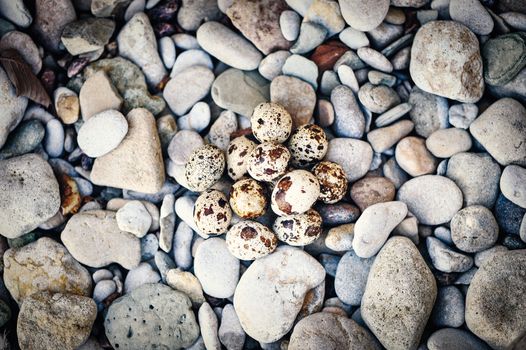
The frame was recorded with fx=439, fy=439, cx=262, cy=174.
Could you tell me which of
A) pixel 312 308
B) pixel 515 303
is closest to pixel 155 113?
pixel 312 308

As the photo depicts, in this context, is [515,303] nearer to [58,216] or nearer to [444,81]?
[444,81]

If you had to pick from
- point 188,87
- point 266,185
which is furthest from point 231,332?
point 188,87

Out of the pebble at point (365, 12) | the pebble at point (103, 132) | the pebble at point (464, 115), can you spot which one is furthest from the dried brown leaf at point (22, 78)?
the pebble at point (464, 115)

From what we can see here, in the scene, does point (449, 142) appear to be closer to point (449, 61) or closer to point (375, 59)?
point (449, 61)

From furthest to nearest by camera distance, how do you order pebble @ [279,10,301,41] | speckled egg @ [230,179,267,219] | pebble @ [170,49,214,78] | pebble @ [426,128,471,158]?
pebble @ [170,49,214,78], pebble @ [279,10,301,41], pebble @ [426,128,471,158], speckled egg @ [230,179,267,219]

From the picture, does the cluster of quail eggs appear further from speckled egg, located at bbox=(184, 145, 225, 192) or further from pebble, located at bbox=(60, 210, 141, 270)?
pebble, located at bbox=(60, 210, 141, 270)

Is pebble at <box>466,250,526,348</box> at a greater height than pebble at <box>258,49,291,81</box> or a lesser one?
lesser

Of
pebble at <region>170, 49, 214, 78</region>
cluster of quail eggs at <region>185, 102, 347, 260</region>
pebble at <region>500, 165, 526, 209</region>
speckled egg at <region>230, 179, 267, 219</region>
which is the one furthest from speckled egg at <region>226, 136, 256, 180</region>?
pebble at <region>500, 165, 526, 209</region>
